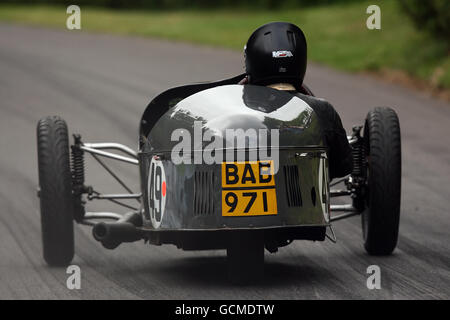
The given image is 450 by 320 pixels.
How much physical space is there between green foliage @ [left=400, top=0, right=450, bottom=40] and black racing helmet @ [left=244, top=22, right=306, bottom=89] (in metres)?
12.0

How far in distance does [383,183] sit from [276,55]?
1.23 meters

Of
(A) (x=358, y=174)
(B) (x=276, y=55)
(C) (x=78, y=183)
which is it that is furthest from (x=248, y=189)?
(C) (x=78, y=183)

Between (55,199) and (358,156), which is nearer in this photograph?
(55,199)

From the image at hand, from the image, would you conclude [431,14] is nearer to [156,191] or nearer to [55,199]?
[55,199]

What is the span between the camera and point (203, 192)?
6445mm

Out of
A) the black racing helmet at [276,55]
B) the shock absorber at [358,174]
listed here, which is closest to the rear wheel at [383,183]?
the shock absorber at [358,174]

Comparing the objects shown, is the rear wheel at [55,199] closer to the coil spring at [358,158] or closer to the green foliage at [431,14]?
the coil spring at [358,158]

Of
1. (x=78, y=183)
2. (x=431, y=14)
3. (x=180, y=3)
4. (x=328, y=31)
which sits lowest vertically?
(x=78, y=183)

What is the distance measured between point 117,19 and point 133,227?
24901 millimetres

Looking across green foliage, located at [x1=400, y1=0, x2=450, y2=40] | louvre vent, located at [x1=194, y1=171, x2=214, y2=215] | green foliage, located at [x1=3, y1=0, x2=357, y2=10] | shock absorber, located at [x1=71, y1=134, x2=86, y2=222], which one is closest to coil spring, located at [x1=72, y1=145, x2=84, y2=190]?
shock absorber, located at [x1=71, y1=134, x2=86, y2=222]

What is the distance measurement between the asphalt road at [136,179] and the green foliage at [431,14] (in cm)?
151

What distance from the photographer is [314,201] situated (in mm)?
6602

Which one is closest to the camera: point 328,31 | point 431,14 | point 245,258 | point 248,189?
point 248,189

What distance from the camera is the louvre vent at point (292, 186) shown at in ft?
21.1
